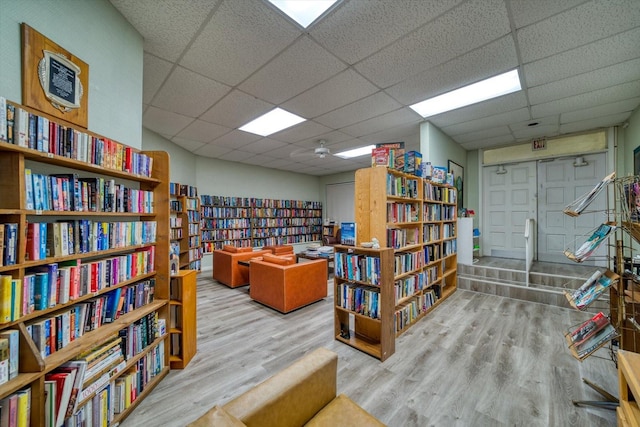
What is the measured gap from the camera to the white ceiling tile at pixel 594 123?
3.71 meters

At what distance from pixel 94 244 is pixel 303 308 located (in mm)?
2718

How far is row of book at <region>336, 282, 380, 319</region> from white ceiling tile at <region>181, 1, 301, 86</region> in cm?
245

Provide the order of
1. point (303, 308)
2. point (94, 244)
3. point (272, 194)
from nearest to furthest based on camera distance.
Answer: point (94, 244) < point (303, 308) < point (272, 194)

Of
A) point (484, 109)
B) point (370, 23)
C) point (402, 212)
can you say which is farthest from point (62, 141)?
point (484, 109)

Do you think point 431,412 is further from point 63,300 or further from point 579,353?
point 63,300

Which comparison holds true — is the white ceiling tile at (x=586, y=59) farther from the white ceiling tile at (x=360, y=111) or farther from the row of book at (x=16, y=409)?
the row of book at (x=16, y=409)

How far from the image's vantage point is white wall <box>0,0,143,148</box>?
48.6 inches

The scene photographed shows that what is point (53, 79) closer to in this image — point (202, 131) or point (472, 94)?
point (202, 131)

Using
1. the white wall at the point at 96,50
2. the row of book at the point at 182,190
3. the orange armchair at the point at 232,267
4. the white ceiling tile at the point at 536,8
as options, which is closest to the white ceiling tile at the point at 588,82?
the white ceiling tile at the point at 536,8

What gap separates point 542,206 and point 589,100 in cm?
244

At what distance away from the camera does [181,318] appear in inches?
86.7

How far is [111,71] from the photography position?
1.84m

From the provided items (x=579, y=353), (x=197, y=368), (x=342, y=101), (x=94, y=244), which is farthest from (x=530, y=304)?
(x=94, y=244)

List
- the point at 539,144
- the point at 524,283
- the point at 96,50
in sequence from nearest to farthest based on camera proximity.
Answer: the point at 96,50 < the point at 524,283 < the point at 539,144
